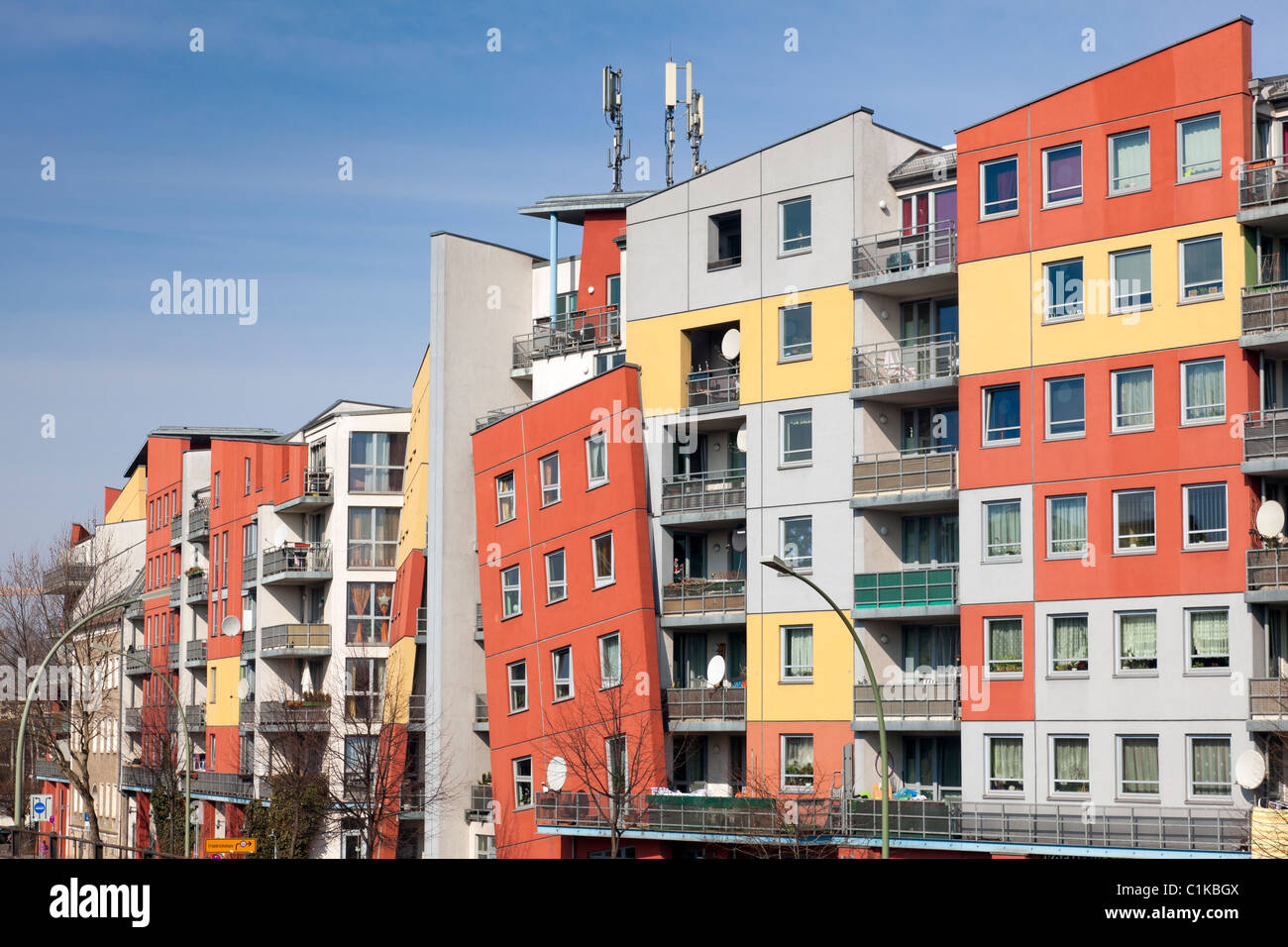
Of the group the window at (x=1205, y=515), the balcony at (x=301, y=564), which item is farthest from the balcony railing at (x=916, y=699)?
the balcony at (x=301, y=564)

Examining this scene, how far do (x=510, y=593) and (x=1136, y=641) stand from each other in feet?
68.5

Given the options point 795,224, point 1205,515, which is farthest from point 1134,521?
point 795,224

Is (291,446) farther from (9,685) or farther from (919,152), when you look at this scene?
(919,152)

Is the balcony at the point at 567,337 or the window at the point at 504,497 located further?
the balcony at the point at 567,337

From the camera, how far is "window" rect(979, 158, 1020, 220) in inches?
1543

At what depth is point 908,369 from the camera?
135ft

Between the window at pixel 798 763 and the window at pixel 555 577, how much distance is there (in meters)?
9.06

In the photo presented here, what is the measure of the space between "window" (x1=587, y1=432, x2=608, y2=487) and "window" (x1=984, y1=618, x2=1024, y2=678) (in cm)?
1272

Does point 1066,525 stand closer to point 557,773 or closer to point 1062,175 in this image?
point 1062,175

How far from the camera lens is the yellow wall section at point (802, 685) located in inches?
1626

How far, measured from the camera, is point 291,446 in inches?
2680

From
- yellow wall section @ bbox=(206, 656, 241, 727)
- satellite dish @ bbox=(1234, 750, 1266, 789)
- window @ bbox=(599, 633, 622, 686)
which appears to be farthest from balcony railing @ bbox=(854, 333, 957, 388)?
yellow wall section @ bbox=(206, 656, 241, 727)

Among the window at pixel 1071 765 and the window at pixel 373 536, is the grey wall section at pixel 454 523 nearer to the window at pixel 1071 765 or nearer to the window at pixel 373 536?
the window at pixel 373 536
